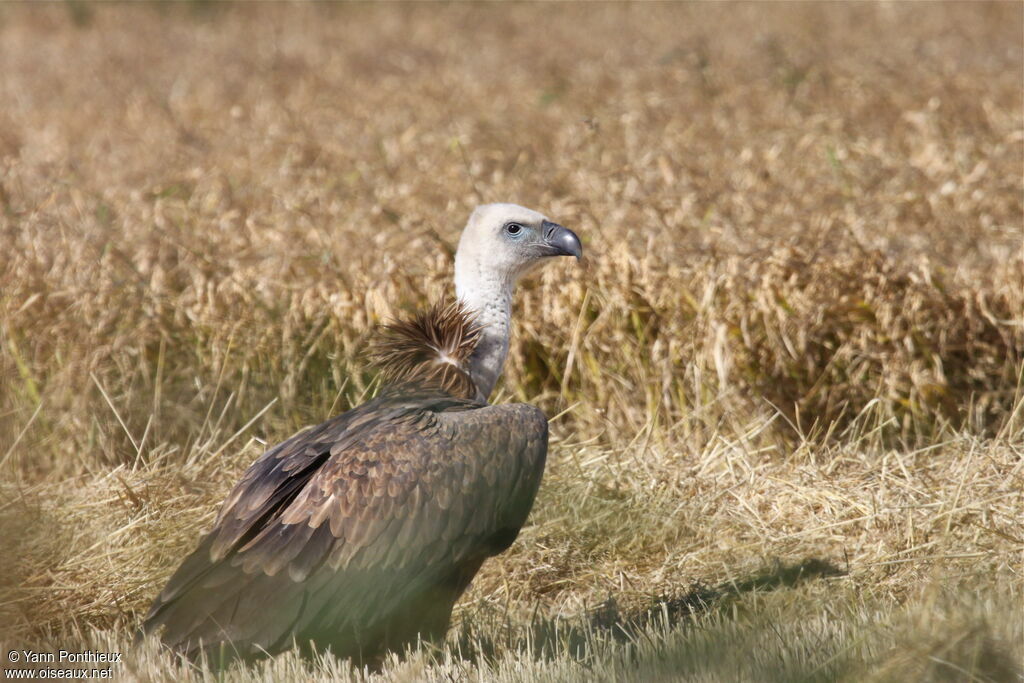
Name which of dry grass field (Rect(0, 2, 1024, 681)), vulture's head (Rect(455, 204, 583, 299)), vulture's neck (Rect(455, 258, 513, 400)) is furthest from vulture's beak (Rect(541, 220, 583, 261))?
dry grass field (Rect(0, 2, 1024, 681))

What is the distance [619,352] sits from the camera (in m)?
6.82

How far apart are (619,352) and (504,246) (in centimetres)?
182

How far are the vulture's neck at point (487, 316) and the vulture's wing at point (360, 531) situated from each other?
17.9 inches

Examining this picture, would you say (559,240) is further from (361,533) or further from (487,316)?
(361,533)

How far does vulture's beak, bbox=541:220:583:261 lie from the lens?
524 cm

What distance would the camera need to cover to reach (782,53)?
1220cm

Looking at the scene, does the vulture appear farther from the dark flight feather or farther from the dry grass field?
the dry grass field

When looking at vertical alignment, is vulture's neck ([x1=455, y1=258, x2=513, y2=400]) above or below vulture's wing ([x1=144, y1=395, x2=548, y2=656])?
above

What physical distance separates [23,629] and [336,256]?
128 inches

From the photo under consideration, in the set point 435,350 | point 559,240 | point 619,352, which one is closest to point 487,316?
point 435,350

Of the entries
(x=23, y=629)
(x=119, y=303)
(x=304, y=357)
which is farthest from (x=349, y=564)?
(x=119, y=303)

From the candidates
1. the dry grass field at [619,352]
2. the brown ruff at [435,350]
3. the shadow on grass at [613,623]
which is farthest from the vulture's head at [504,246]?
the shadow on grass at [613,623]

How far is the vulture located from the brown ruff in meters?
Result: 0.16

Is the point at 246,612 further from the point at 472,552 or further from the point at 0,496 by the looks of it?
the point at 0,496
